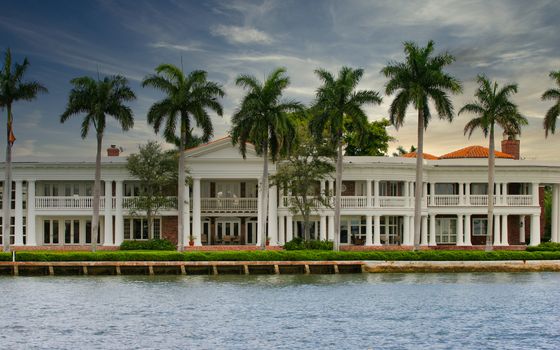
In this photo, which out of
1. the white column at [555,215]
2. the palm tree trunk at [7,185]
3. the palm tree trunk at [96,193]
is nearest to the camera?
the palm tree trunk at [7,185]

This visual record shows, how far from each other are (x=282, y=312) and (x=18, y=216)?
34.0 meters

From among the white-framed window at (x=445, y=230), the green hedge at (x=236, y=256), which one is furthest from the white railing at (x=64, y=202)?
the white-framed window at (x=445, y=230)

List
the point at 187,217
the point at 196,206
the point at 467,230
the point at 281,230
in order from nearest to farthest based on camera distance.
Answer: the point at 196,206 < the point at 187,217 < the point at 281,230 < the point at 467,230

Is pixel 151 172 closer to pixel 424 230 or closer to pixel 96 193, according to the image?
pixel 96 193

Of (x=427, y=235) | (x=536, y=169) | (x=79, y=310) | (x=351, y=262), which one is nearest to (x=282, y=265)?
(x=351, y=262)

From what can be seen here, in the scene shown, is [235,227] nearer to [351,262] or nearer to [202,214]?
[202,214]

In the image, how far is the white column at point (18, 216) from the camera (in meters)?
62.6

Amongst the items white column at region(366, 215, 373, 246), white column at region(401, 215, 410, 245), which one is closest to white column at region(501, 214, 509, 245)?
white column at region(401, 215, 410, 245)

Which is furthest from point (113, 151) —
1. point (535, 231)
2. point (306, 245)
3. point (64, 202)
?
point (535, 231)

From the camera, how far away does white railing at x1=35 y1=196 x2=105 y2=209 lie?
6319 cm

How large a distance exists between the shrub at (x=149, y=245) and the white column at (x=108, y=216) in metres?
2.27

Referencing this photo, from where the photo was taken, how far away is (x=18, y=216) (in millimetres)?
62719

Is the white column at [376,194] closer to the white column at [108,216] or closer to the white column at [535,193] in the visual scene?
the white column at [535,193]

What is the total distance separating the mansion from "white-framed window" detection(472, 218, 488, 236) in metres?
0.08
